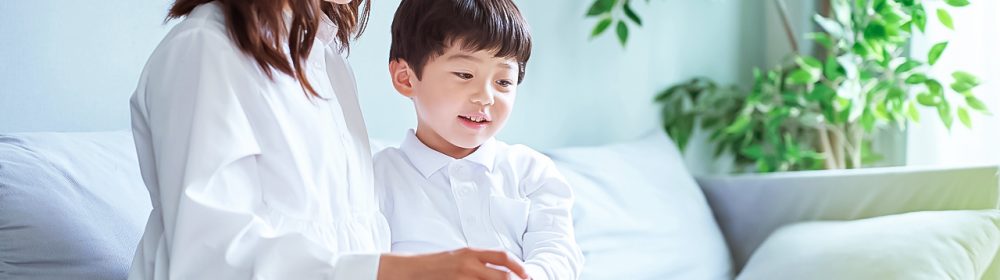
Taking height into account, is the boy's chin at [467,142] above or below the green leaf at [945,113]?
above

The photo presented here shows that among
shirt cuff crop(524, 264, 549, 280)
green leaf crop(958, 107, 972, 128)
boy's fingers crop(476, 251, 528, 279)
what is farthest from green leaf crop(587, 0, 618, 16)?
boy's fingers crop(476, 251, 528, 279)

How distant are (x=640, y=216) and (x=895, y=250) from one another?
0.46m

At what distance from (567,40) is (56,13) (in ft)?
3.97

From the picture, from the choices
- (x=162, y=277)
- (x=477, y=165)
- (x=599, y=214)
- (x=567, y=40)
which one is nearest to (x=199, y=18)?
(x=162, y=277)

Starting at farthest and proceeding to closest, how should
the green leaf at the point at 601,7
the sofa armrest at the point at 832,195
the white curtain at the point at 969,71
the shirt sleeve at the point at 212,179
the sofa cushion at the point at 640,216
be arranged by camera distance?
the white curtain at the point at 969,71 < the green leaf at the point at 601,7 < the sofa armrest at the point at 832,195 < the sofa cushion at the point at 640,216 < the shirt sleeve at the point at 212,179

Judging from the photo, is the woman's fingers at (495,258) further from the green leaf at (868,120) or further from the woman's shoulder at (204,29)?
the green leaf at (868,120)

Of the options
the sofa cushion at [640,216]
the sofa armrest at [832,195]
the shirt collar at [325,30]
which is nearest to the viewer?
the shirt collar at [325,30]

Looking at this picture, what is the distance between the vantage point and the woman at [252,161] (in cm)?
90

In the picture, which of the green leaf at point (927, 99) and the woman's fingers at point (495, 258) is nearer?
the woman's fingers at point (495, 258)

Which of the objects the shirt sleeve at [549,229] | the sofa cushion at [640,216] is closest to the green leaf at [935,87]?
the sofa cushion at [640,216]

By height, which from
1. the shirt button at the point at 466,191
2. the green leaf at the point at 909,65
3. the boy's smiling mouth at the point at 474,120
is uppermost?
the boy's smiling mouth at the point at 474,120

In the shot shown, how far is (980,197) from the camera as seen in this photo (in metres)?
2.01

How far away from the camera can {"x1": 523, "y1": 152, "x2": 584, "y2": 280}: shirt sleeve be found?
126cm

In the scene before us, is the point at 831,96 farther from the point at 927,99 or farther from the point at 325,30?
the point at 325,30
